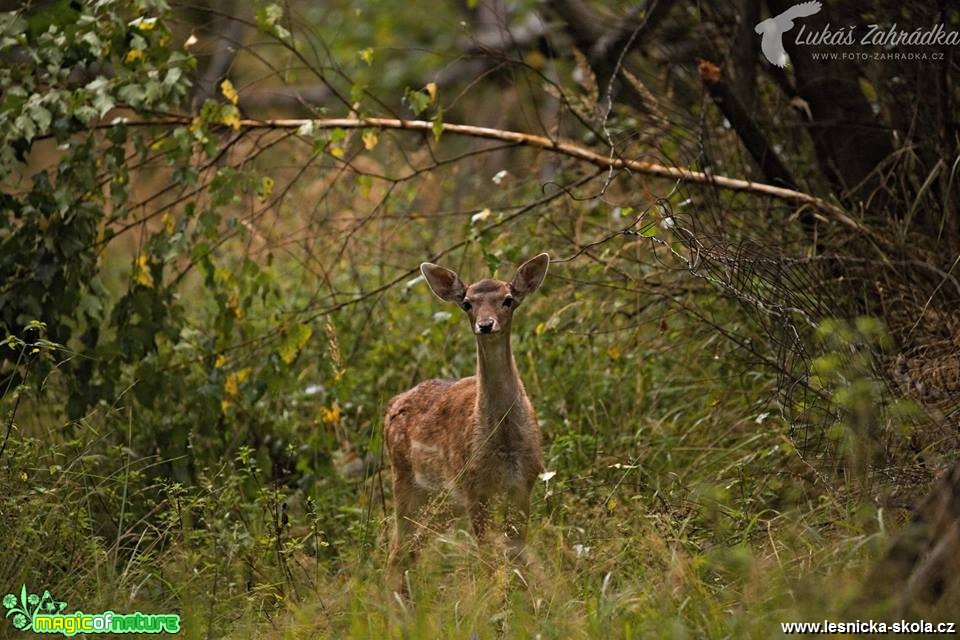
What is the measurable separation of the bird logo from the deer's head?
2.04m

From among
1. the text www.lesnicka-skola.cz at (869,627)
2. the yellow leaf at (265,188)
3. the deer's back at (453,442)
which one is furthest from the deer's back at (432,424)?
the text www.lesnicka-skola.cz at (869,627)

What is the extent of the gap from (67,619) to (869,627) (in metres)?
2.75

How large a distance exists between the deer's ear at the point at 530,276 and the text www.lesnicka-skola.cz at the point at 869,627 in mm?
2710

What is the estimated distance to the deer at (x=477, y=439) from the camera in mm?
5770

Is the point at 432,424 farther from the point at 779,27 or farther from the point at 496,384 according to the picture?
the point at 779,27

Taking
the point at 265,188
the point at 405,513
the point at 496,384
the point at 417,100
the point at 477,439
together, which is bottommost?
the point at 405,513

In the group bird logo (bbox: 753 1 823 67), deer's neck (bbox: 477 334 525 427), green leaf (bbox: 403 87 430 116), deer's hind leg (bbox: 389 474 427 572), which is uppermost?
green leaf (bbox: 403 87 430 116)

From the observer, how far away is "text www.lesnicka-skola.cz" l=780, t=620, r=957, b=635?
→ 3.64m

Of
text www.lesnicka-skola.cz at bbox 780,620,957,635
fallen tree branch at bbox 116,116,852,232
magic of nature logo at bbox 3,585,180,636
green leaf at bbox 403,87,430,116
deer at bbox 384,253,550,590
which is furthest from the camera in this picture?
fallen tree branch at bbox 116,116,852,232

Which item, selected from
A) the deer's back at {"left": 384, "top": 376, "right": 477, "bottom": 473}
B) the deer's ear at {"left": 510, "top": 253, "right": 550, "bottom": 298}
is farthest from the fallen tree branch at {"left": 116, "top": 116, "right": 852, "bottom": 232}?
the deer's back at {"left": 384, "top": 376, "right": 477, "bottom": 473}

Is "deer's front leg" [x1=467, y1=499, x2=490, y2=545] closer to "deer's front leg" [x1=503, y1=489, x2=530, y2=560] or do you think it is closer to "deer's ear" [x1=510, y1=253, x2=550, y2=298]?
"deer's front leg" [x1=503, y1=489, x2=530, y2=560]

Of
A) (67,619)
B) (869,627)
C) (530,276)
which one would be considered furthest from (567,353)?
(869,627)

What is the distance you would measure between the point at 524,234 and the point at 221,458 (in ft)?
7.86

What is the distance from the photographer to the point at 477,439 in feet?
19.6
